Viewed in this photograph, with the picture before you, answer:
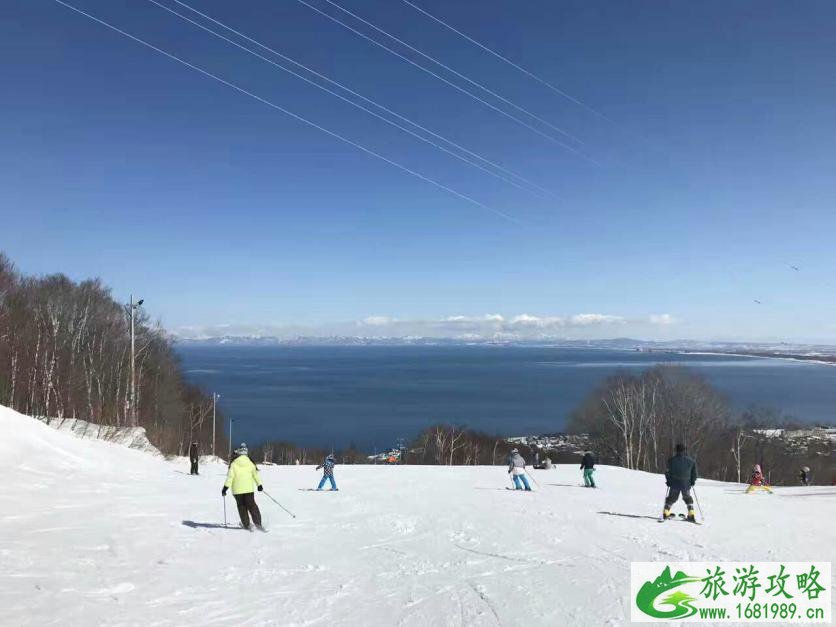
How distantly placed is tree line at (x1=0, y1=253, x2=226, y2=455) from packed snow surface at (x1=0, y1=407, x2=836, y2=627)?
21838 mm

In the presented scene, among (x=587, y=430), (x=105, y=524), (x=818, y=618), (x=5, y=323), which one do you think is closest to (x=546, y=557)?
(x=818, y=618)

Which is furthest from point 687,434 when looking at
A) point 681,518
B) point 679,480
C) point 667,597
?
point 667,597

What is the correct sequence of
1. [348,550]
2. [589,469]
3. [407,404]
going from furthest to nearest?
[407,404], [589,469], [348,550]

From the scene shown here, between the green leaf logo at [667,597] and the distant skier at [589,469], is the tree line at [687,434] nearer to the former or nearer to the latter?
the distant skier at [589,469]

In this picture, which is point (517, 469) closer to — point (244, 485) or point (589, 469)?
point (589, 469)

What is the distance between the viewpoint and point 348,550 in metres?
8.02

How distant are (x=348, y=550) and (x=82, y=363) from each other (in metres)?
43.3

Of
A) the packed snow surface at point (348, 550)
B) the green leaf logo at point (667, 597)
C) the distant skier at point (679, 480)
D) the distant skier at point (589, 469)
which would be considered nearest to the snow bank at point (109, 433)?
the packed snow surface at point (348, 550)

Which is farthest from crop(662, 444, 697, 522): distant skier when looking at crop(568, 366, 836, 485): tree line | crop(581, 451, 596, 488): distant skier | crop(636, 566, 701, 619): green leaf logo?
crop(568, 366, 836, 485): tree line

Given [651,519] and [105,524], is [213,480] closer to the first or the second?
[105,524]

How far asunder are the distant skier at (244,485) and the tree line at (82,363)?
87.8 feet

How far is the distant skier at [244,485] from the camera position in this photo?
9.09 m

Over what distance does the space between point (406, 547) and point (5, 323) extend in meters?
35.3

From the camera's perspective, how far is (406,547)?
325 inches
